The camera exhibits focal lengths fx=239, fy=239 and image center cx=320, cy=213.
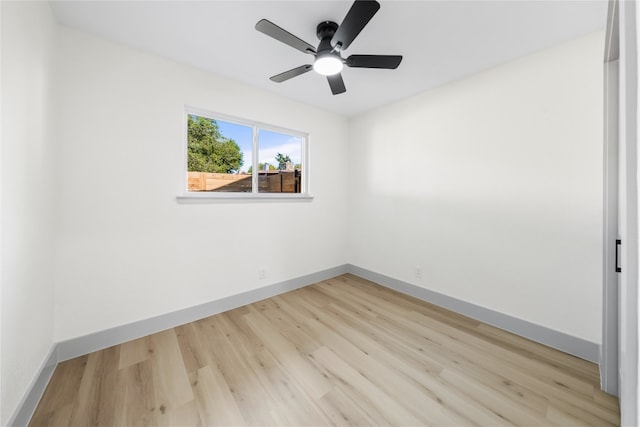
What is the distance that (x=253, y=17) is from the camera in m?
1.67

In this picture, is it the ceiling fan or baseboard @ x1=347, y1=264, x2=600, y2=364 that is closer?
the ceiling fan

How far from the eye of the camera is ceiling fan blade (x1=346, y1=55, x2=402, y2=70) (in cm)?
172

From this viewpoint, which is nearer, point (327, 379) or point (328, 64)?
point (327, 379)

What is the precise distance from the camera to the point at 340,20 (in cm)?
169

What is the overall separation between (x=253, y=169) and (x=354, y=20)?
1.78m

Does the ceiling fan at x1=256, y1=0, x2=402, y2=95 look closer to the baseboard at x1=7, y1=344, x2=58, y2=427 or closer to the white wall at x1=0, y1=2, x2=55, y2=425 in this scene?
the white wall at x1=0, y1=2, x2=55, y2=425

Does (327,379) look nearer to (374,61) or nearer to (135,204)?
(135,204)

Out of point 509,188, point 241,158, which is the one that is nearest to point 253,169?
point 241,158

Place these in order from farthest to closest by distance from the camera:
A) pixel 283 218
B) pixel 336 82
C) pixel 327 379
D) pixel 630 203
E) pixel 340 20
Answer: pixel 283 218, pixel 336 82, pixel 340 20, pixel 327 379, pixel 630 203

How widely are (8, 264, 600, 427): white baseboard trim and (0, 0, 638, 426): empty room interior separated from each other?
0.6 inches

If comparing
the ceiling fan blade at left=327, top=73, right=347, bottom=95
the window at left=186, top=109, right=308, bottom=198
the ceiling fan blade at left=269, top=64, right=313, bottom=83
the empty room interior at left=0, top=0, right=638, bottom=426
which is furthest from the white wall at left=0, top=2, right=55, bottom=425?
the ceiling fan blade at left=327, top=73, right=347, bottom=95

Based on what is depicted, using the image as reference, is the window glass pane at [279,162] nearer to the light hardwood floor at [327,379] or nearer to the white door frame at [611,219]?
the light hardwood floor at [327,379]

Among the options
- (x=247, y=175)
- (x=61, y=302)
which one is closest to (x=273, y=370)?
(x=61, y=302)

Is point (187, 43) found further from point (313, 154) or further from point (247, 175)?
point (313, 154)
